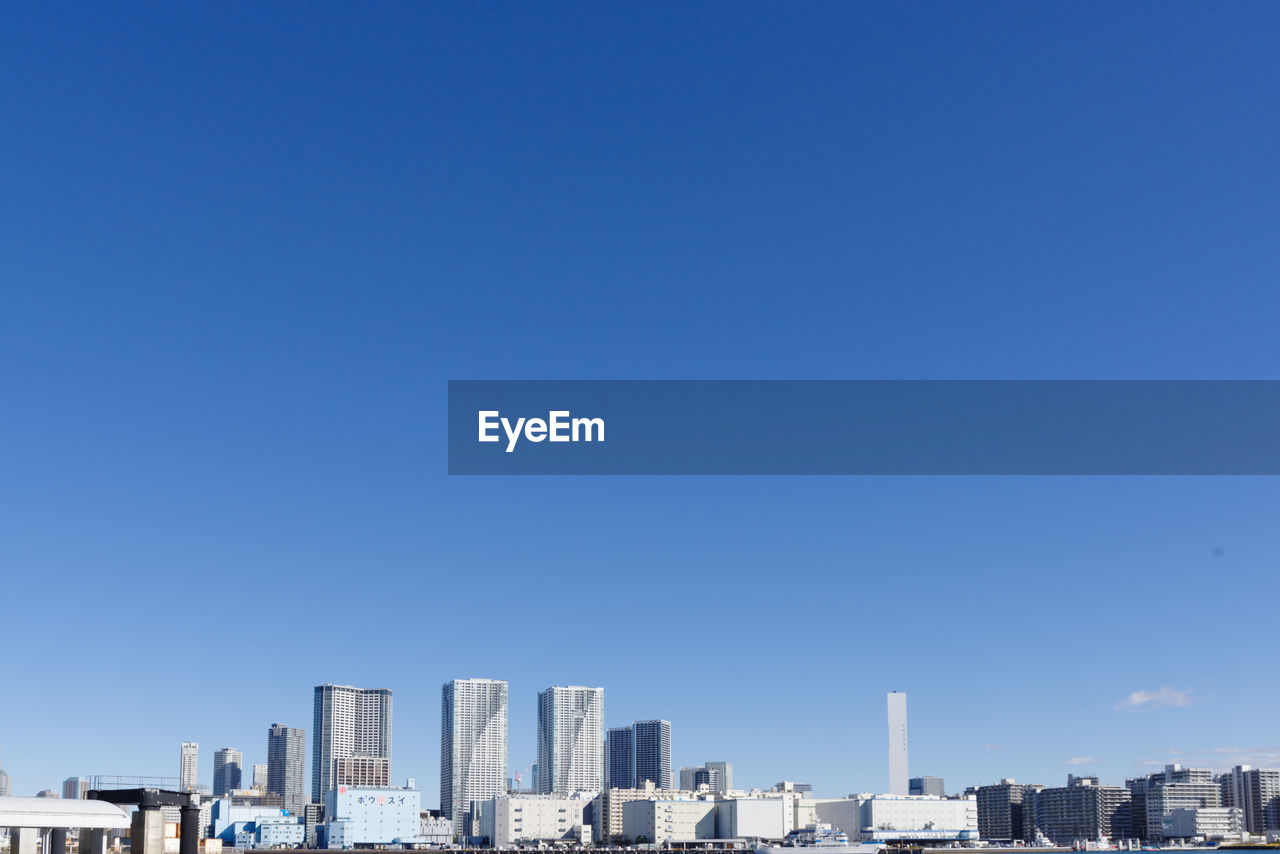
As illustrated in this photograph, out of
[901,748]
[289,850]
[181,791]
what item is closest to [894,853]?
[901,748]

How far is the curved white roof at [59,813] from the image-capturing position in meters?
31.5

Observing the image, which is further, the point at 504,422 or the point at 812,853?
the point at 812,853

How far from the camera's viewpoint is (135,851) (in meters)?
35.1

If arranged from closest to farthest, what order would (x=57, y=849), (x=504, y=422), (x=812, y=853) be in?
1. (x=57, y=849)
2. (x=504, y=422)
3. (x=812, y=853)

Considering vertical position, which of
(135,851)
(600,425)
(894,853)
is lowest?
(894,853)

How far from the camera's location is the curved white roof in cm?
3152

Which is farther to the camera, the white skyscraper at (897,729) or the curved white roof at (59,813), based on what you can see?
the white skyscraper at (897,729)

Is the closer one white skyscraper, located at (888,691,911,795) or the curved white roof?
the curved white roof

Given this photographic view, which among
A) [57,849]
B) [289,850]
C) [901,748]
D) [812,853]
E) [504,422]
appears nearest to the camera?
[57,849]

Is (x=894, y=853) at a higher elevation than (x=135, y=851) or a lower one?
lower

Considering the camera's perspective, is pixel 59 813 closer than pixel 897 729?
Yes

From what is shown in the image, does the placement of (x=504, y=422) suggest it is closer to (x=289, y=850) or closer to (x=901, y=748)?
(x=901, y=748)

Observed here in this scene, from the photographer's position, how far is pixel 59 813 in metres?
32.9

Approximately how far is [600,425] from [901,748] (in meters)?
158
